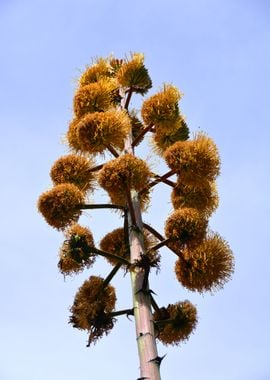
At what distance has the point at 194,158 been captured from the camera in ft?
19.5

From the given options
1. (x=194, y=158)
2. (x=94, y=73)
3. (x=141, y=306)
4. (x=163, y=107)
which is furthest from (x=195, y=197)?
(x=94, y=73)

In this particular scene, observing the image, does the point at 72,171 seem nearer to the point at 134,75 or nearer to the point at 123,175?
the point at 123,175

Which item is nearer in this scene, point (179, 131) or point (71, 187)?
point (71, 187)

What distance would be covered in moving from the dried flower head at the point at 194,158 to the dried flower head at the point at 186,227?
0.59 meters

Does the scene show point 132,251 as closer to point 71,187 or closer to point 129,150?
point 71,187

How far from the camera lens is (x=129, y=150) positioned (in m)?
6.88

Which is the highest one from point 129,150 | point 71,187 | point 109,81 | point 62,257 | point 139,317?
point 109,81

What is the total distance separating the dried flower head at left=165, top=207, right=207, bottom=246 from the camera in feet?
18.1

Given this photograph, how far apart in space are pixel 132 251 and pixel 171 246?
15.8 inches

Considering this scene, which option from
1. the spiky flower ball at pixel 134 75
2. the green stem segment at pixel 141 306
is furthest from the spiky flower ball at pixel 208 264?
the spiky flower ball at pixel 134 75

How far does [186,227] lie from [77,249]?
1.09 m

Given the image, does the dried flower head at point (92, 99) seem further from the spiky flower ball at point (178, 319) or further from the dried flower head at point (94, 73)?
the spiky flower ball at point (178, 319)

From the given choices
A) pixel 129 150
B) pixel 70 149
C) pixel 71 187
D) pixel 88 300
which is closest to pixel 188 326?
pixel 88 300

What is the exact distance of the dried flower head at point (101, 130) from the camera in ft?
20.3
